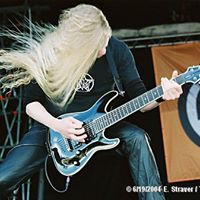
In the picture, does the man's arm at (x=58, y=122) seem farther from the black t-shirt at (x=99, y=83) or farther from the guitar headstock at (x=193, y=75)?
the guitar headstock at (x=193, y=75)

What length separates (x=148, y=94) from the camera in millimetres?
4684

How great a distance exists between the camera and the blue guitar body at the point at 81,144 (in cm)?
480

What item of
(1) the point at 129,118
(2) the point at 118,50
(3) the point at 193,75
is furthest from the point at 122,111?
(3) the point at 193,75

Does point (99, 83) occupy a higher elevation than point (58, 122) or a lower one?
higher

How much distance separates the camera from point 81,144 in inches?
190

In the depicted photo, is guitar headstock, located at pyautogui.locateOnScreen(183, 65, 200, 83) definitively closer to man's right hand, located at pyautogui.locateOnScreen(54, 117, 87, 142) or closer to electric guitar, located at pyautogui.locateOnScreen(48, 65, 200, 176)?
electric guitar, located at pyautogui.locateOnScreen(48, 65, 200, 176)

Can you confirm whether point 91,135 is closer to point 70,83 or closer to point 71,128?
point 71,128

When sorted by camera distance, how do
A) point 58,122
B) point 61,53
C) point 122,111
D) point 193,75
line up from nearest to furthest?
point 193,75 < point 122,111 < point 58,122 < point 61,53

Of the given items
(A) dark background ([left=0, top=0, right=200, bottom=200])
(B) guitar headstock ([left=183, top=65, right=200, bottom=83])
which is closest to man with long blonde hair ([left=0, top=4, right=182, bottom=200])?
(A) dark background ([left=0, top=0, right=200, bottom=200])

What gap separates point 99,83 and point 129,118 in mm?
361

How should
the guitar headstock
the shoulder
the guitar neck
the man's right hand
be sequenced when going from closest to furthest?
the guitar headstock
the guitar neck
the man's right hand
the shoulder

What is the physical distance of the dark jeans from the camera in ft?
15.8

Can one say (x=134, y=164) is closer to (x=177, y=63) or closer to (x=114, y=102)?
(x=114, y=102)

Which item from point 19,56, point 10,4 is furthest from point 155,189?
point 10,4
